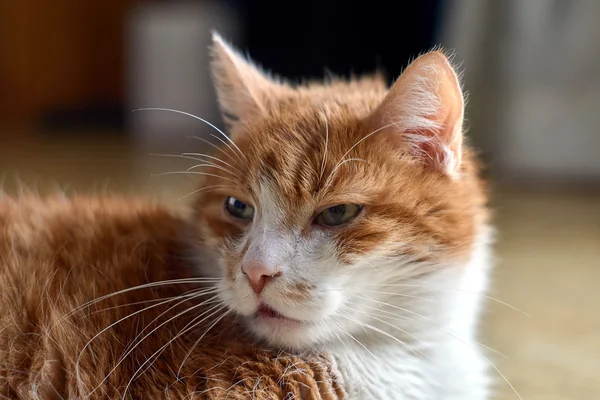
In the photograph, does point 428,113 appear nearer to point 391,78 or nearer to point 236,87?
point 236,87

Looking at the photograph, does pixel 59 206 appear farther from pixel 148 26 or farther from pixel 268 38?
pixel 148 26

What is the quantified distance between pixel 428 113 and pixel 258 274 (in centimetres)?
41

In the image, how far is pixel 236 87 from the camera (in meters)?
1.32

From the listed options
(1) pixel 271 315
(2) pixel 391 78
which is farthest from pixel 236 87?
(2) pixel 391 78

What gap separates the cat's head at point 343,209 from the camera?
1.05m

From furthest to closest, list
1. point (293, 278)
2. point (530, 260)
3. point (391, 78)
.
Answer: point (391, 78)
point (530, 260)
point (293, 278)

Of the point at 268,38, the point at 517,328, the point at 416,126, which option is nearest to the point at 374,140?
the point at 416,126

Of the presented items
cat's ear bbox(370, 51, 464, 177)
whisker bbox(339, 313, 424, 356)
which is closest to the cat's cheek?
whisker bbox(339, 313, 424, 356)

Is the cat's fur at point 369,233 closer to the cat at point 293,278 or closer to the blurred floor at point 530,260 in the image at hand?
the cat at point 293,278

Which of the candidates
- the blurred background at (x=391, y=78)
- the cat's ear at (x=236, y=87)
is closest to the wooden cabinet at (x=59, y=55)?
the blurred background at (x=391, y=78)

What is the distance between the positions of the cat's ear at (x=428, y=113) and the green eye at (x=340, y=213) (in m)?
0.16

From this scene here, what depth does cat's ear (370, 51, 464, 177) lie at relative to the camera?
1104 millimetres

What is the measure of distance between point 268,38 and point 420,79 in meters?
3.32

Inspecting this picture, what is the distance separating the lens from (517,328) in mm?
1820
